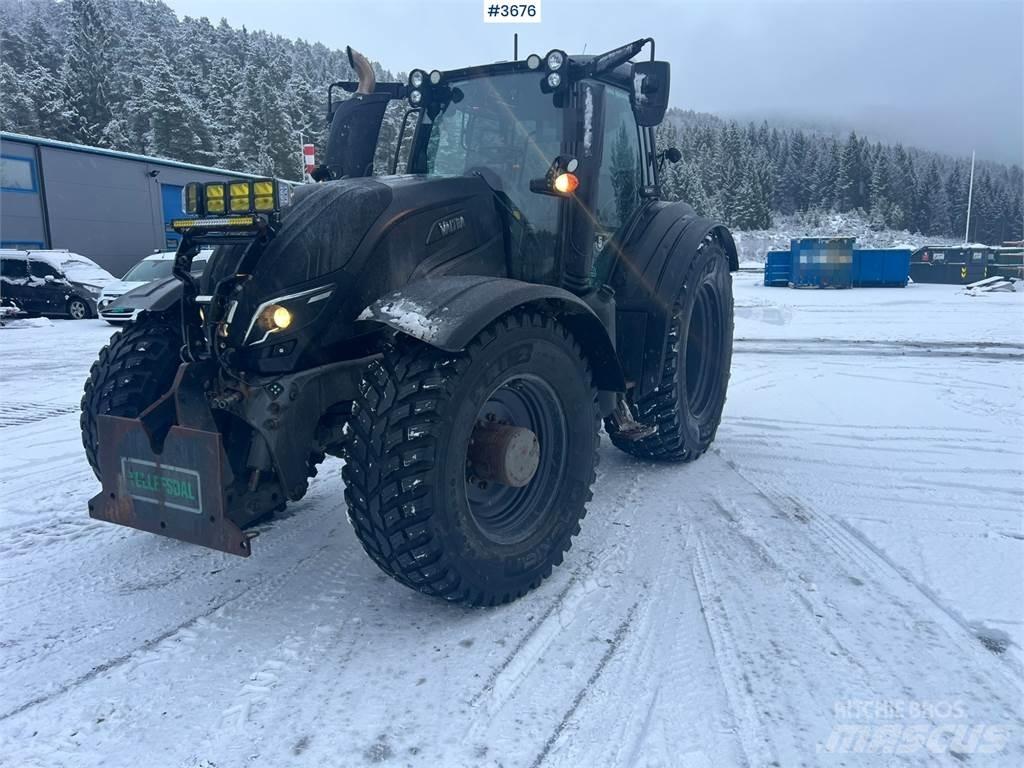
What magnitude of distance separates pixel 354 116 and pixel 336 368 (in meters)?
1.86

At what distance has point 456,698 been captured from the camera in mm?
2514

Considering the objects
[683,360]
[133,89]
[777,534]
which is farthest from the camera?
[133,89]

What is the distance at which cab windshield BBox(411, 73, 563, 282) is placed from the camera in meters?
4.04

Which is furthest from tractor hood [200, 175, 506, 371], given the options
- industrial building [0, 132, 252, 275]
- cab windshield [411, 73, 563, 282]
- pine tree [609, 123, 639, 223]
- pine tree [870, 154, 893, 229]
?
pine tree [870, 154, 893, 229]

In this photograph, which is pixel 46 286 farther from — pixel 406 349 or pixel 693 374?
pixel 406 349

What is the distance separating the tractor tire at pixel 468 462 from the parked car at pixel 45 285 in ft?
56.6

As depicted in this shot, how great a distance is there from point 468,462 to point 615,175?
7.76 feet

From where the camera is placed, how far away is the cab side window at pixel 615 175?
450 cm

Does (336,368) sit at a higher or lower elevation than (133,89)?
lower

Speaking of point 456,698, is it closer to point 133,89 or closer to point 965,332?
point 965,332

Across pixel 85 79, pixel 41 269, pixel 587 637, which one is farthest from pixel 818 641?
pixel 85 79

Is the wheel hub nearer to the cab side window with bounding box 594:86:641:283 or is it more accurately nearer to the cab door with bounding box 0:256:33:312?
the cab side window with bounding box 594:86:641:283

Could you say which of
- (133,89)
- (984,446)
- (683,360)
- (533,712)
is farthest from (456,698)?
(133,89)

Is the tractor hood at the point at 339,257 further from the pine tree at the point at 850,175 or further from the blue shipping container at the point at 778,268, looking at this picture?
the pine tree at the point at 850,175
